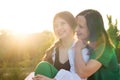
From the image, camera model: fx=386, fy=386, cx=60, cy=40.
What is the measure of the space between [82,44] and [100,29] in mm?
235

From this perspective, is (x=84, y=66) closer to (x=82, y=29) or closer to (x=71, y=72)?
(x=71, y=72)

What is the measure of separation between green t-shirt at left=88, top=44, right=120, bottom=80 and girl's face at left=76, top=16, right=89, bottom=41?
0.60 feet

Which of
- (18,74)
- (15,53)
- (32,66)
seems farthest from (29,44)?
(18,74)

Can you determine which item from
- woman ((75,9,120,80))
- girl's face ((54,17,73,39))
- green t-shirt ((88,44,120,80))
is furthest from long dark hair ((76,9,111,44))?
girl's face ((54,17,73,39))

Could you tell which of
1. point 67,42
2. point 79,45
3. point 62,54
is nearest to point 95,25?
point 79,45

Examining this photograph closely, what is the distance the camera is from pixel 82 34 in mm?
3857

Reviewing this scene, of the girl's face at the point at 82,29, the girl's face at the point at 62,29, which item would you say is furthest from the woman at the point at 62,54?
the girl's face at the point at 82,29

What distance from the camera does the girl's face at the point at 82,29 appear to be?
3.86 m

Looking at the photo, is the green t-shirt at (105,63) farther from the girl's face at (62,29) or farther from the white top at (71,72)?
the girl's face at (62,29)

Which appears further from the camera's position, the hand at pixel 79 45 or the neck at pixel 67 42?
the neck at pixel 67 42

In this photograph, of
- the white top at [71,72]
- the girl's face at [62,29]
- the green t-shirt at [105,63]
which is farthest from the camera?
the girl's face at [62,29]

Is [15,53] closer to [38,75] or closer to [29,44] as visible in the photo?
[29,44]

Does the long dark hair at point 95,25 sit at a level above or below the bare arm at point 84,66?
above

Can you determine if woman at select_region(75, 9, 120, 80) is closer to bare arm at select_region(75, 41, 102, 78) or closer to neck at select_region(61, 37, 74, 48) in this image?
bare arm at select_region(75, 41, 102, 78)
